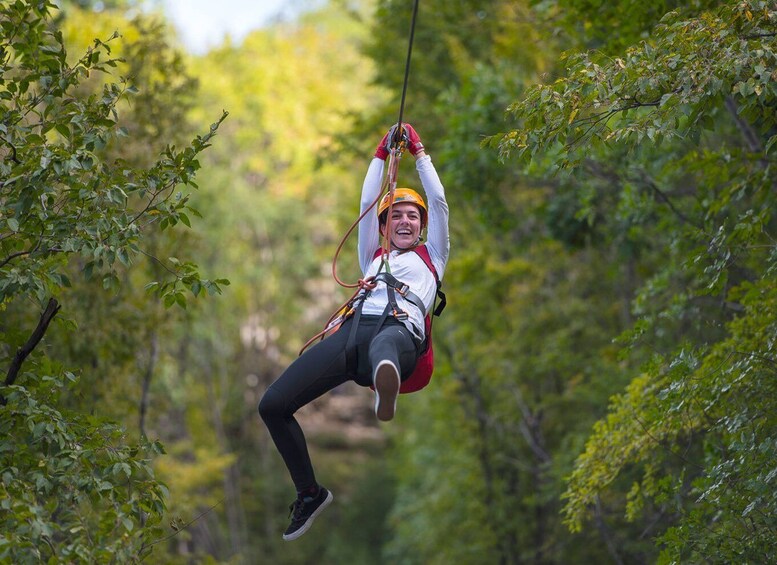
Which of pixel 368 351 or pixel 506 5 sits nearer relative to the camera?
pixel 368 351

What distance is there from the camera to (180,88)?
1650 centimetres

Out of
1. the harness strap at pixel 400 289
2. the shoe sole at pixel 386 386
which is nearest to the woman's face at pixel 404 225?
the harness strap at pixel 400 289

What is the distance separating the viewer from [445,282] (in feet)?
66.9

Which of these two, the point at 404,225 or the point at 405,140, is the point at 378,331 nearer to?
the point at 404,225

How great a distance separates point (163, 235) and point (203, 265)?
48.0ft

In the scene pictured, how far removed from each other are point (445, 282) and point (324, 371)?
535 inches

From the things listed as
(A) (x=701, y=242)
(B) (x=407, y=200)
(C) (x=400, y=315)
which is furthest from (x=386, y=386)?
(A) (x=701, y=242)

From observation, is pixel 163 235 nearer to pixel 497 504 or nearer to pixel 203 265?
pixel 497 504

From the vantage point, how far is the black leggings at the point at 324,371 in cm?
682

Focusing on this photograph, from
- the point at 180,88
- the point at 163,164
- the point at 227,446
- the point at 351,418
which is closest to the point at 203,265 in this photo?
the point at 227,446

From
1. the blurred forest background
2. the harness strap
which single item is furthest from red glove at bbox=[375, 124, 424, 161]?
the harness strap

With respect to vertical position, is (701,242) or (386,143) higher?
(701,242)

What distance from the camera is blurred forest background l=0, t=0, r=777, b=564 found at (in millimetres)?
6973

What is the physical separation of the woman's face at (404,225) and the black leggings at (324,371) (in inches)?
32.2
